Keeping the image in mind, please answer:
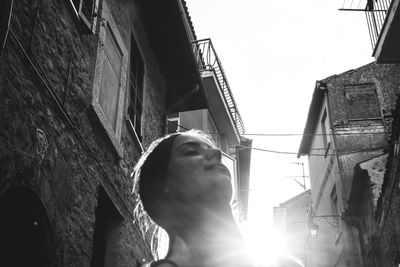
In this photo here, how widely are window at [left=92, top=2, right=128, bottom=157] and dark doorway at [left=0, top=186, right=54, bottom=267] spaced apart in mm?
1897

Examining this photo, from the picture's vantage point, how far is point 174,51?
10.5 m

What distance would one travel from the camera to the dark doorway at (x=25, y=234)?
443cm

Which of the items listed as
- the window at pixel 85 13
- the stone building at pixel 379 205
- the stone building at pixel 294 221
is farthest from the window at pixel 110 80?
the stone building at pixel 294 221

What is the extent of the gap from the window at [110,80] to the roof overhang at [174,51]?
6.39ft

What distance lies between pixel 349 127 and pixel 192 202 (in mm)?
17512

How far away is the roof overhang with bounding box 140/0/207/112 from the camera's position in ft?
31.7

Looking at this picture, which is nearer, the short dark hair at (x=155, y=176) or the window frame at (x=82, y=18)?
the short dark hair at (x=155, y=176)

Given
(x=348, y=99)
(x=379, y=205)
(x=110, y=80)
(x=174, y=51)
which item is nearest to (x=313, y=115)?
(x=348, y=99)

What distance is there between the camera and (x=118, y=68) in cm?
764

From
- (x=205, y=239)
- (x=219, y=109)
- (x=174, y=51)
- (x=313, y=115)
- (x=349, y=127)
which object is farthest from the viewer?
(x=313, y=115)

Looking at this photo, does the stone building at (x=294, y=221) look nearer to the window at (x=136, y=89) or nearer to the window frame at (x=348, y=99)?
the window frame at (x=348, y=99)

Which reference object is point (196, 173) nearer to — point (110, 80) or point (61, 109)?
point (61, 109)

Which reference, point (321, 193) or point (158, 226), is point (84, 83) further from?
point (321, 193)

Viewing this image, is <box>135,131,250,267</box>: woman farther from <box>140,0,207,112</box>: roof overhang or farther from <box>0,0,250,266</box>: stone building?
<box>140,0,207,112</box>: roof overhang
